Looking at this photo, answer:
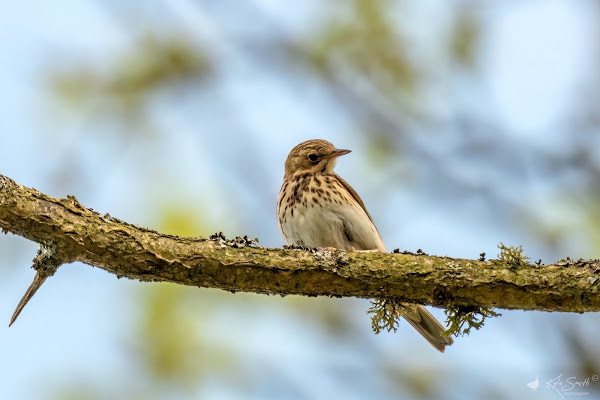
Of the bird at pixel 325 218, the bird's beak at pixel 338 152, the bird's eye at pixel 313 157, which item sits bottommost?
the bird at pixel 325 218

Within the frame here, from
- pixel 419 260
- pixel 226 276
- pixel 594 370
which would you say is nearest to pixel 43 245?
pixel 226 276

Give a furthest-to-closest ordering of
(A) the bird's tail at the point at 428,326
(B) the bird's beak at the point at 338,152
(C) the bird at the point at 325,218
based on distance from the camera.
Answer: (B) the bird's beak at the point at 338,152
(C) the bird at the point at 325,218
(A) the bird's tail at the point at 428,326

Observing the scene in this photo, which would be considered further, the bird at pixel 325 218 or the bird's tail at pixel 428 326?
the bird at pixel 325 218

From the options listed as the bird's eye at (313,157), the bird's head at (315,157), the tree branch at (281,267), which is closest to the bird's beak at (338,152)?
the bird's head at (315,157)

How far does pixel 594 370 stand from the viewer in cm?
436

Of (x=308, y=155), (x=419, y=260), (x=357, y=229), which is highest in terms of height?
(x=308, y=155)

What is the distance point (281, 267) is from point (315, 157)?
2760 millimetres

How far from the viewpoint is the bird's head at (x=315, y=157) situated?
6660mm

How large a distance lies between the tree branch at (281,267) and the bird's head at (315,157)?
8.29ft

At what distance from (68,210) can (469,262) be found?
2.42m

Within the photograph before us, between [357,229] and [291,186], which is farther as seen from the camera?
[291,186]

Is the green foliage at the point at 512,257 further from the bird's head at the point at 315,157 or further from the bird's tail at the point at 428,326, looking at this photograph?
the bird's head at the point at 315,157

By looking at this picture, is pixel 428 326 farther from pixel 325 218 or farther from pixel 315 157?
pixel 315 157

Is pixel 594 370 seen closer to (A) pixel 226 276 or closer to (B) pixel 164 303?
(A) pixel 226 276
